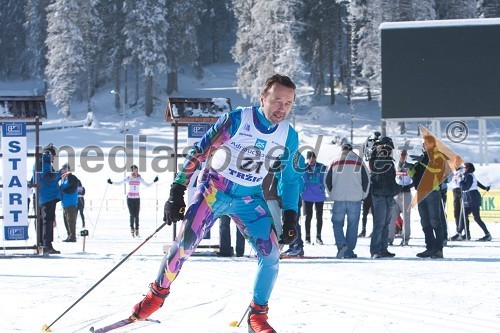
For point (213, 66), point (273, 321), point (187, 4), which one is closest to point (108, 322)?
point (273, 321)

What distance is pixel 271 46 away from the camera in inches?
2245

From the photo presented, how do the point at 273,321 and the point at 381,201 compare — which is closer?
the point at 273,321

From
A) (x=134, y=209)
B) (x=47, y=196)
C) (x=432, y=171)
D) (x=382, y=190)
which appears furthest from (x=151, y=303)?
(x=134, y=209)

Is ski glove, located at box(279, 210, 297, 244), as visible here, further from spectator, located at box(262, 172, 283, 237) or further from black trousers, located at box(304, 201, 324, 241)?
black trousers, located at box(304, 201, 324, 241)

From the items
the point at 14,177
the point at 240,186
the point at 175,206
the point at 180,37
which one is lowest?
the point at 14,177

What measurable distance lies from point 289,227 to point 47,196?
325 inches

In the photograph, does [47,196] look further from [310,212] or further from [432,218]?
[432,218]

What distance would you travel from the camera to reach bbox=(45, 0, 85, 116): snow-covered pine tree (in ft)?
206

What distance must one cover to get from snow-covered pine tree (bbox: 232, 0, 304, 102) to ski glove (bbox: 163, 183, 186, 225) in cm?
4887

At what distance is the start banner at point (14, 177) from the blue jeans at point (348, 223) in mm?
4944

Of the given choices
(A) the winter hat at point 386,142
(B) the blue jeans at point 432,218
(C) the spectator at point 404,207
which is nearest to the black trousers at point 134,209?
(C) the spectator at point 404,207

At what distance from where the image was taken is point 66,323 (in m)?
6.12

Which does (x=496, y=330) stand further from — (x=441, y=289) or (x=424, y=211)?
(x=424, y=211)

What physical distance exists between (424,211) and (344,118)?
45.0 m
